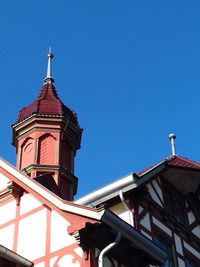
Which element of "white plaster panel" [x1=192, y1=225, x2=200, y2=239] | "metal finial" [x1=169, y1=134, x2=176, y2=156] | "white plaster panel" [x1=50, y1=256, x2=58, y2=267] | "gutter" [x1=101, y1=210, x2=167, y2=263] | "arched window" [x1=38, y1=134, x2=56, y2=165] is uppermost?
"arched window" [x1=38, y1=134, x2=56, y2=165]

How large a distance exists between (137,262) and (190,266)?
12.4ft

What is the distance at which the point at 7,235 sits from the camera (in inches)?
684

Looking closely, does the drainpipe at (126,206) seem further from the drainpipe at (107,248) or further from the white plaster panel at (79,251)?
the white plaster panel at (79,251)

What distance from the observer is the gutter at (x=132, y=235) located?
48.4 ft

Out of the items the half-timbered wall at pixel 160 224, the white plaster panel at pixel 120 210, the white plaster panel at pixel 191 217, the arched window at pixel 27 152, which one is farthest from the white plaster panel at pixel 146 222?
the arched window at pixel 27 152

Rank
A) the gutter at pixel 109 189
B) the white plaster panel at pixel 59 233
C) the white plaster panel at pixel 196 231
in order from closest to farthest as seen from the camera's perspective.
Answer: the white plaster panel at pixel 59 233 < the gutter at pixel 109 189 < the white plaster panel at pixel 196 231

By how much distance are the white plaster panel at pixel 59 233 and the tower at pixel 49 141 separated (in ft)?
28.6

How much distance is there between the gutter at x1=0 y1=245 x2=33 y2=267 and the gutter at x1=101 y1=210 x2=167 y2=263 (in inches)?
92.4

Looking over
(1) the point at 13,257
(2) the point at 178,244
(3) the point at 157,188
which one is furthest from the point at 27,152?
(1) the point at 13,257

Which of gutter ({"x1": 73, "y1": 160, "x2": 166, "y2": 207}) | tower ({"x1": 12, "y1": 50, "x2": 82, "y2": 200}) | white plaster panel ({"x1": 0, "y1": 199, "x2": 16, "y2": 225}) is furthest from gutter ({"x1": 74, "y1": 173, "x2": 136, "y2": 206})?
tower ({"x1": 12, "y1": 50, "x2": 82, "y2": 200})

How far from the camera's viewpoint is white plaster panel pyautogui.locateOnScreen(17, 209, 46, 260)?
53.2 feet

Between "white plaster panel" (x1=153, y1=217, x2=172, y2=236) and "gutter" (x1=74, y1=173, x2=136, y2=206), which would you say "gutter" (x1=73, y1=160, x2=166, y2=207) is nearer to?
"gutter" (x1=74, y1=173, x2=136, y2=206)

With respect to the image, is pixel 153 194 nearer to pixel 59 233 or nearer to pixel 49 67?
pixel 59 233

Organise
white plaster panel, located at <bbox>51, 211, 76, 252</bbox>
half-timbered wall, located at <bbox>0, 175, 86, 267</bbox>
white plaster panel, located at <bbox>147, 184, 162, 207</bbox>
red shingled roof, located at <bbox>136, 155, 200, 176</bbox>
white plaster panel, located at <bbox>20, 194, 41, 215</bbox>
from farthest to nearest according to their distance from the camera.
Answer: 1. red shingled roof, located at <bbox>136, 155, 200, 176</bbox>
2. white plaster panel, located at <bbox>147, 184, 162, 207</bbox>
3. white plaster panel, located at <bbox>20, 194, 41, 215</bbox>
4. white plaster panel, located at <bbox>51, 211, 76, 252</bbox>
5. half-timbered wall, located at <bbox>0, 175, 86, 267</bbox>
